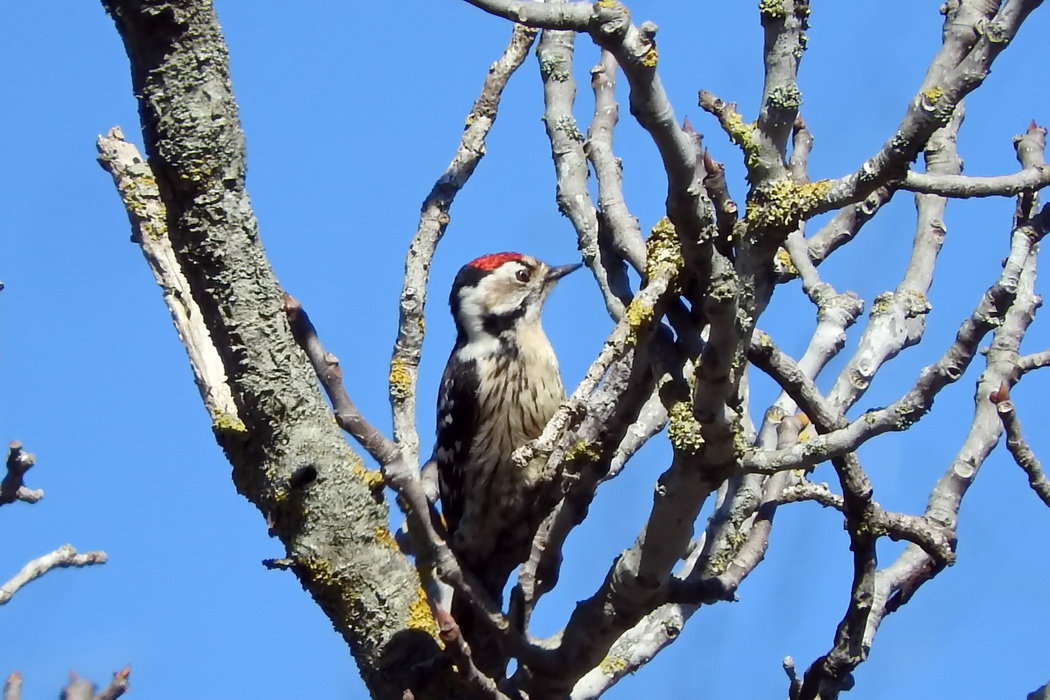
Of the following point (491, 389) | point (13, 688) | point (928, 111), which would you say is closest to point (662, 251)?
point (928, 111)

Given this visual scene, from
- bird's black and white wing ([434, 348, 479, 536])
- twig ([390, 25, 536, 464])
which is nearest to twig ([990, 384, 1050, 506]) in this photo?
twig ([390, 25, 536, 464])

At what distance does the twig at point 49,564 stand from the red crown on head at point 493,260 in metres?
2.65

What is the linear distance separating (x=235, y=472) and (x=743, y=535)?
155 cm

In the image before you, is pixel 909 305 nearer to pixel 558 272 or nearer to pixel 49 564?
pixel 558 272

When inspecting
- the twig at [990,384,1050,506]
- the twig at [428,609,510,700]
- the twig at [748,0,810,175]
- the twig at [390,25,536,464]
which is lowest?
the twig at [990,384,1050,506]

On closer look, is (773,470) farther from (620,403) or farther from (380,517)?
(380,517)

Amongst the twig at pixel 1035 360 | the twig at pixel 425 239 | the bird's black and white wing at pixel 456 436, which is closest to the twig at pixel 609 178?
the twig at pixel 425 239

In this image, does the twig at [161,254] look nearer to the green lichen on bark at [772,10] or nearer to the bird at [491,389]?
the bird at [491,389]

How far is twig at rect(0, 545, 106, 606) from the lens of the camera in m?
3.81

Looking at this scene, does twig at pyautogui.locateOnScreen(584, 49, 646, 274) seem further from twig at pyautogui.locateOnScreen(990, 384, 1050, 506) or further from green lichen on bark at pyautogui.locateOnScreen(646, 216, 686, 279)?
twig at pyautogui.locateOnScreen(990, 384, 1050, 506)

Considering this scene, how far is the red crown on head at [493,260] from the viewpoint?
6.25 m

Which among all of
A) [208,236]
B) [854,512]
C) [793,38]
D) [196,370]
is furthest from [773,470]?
[196,370]

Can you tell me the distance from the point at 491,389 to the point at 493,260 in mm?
743

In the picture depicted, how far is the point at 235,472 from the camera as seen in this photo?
3.24 metres
